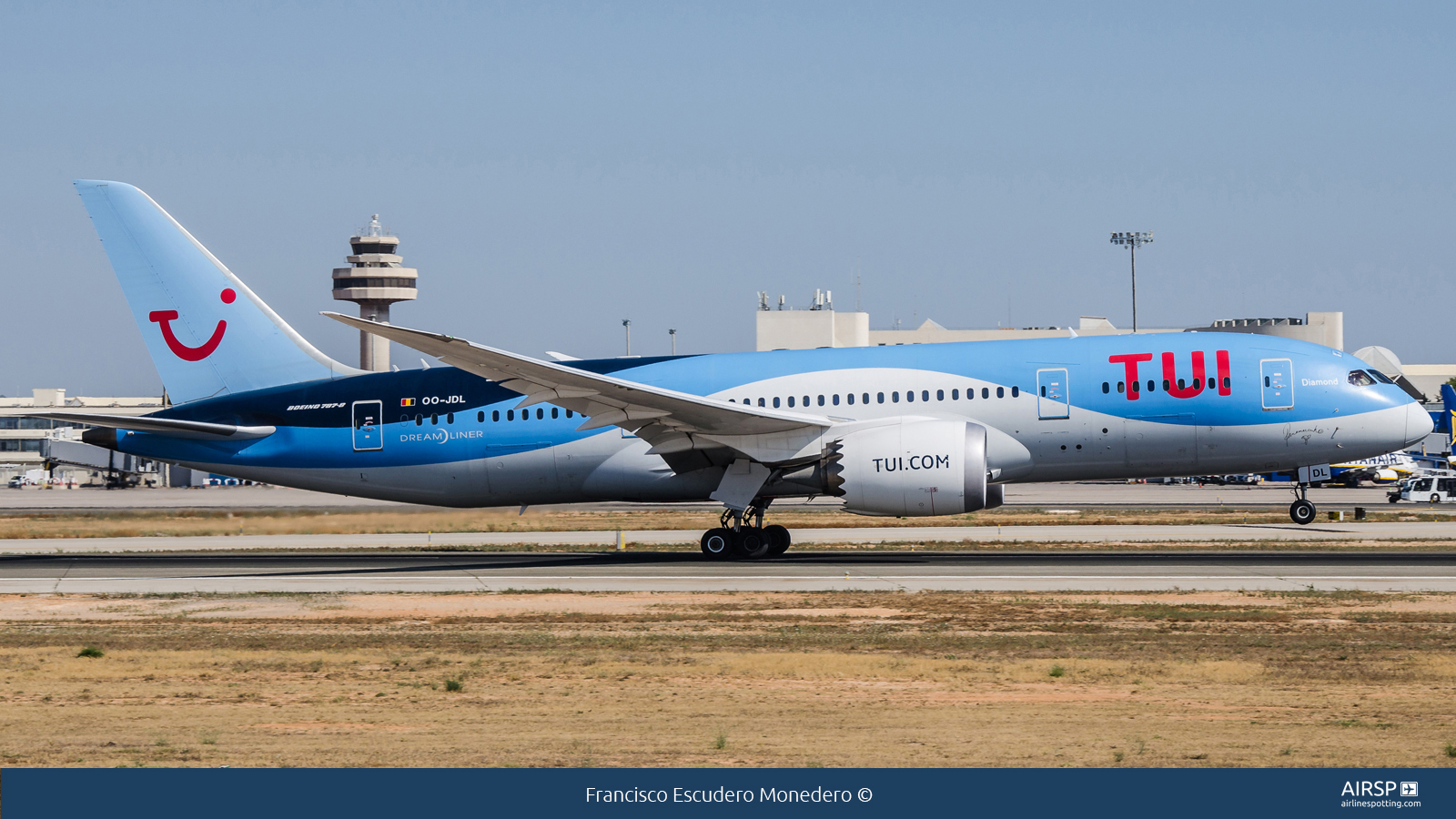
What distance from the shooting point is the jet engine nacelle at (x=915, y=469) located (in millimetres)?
25250

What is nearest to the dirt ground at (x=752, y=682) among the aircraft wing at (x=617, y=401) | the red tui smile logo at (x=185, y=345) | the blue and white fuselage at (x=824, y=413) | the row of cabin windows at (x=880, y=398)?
the aircraft wing at (x=617, y=401)

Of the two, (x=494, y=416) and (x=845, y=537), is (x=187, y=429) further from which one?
(x=845, y=537)

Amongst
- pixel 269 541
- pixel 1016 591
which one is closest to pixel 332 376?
pixel 269 541

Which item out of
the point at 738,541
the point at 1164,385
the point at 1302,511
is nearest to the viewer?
the point at 1164,385

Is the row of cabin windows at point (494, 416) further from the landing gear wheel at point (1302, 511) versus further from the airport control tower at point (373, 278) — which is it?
the airport control tower at point (373, 278)

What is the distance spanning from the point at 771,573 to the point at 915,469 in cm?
360

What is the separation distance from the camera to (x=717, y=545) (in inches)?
1096

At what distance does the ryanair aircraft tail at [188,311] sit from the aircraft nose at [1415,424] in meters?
24.3

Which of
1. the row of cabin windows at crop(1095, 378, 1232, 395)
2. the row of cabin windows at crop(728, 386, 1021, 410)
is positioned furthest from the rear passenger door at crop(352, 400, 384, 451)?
the row of cabin windows at crop(1095, 378, 1232, 395)

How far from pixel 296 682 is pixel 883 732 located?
21.3 feet

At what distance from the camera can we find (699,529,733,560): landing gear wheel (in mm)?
27812

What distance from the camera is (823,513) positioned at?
49219mm

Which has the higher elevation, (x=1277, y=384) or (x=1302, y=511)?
(x=1277, y=384)

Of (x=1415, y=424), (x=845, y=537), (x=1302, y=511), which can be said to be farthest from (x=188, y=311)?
(x=1302, y=511)
